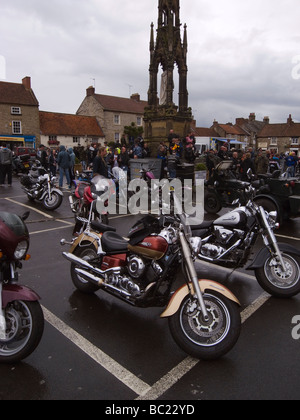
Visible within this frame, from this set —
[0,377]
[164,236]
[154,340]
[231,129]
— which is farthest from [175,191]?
[231,129]

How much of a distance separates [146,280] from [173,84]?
13.6m

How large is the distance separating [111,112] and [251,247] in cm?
4747

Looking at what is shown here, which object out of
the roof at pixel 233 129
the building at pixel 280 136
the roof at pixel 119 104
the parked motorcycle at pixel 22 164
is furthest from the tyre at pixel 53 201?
the roof at pixel 233 129

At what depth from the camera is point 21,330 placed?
2.82 metres

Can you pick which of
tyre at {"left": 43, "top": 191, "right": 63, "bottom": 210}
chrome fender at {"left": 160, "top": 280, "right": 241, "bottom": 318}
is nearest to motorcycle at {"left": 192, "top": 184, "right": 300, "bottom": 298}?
chrome fender at {"left": 160, "top": 280, "right": 241, "bottom": 318}

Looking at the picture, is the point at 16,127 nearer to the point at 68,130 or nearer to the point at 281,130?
the point at 68,130

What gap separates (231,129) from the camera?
213 feet

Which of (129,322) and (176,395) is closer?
(176,395)

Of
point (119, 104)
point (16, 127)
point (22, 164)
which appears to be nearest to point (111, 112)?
point (119, 104)

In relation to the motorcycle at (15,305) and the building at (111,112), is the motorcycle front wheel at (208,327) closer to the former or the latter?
the motorcycle at (15,305)

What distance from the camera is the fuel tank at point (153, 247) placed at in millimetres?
3172

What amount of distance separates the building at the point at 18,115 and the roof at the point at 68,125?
1941 millimetres

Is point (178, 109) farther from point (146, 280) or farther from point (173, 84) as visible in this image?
point (146, 280)

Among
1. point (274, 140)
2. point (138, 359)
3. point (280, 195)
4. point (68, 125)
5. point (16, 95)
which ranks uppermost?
point (16, 95)
